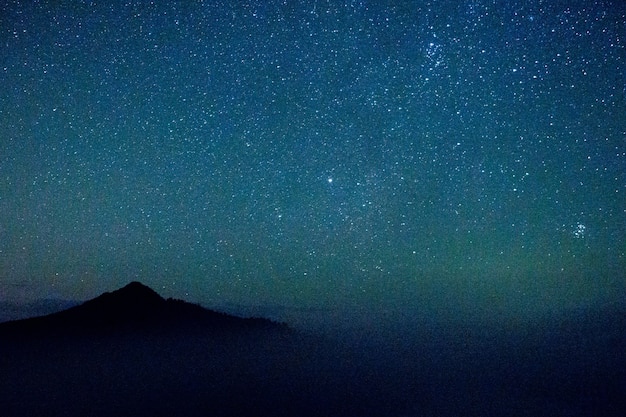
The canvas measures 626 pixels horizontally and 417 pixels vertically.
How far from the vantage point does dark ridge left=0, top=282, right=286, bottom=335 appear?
131 m

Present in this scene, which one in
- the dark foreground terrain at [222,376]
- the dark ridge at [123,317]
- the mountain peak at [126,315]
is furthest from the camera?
the mountain peak at [126,315]

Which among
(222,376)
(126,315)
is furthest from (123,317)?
(222,376)

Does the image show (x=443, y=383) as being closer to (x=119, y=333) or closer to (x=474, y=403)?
(x=474, y=403)

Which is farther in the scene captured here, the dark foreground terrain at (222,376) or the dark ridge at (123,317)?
the dark ridge at (123,317)

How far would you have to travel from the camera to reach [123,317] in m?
145

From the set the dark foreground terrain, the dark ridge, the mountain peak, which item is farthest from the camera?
the mountain peak

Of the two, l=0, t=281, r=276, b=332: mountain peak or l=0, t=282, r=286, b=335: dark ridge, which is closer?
l=0, t=282, r=286, b=335: dark ridge

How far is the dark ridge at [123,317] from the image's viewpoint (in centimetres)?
13138

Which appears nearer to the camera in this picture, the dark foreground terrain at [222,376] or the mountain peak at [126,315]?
the dark foreground terrain at [222,376]

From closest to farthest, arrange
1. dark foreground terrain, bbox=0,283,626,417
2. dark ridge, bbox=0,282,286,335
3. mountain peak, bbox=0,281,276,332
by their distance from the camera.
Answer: dark foreground terrain, bbox=0,283,626,417
dark ridge, bbox=0,282,286,335
mountain peak, bbox=0,281,276,332

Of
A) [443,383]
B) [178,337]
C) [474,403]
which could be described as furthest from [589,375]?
[178,337]

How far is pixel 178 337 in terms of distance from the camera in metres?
158

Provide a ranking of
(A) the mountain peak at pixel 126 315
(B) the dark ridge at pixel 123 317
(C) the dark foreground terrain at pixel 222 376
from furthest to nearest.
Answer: (A) the mountain peak at pixel 126 315
(B) the dark ridge at pixel 123 317
(C) the dark foreground terrain at pixel 222 376

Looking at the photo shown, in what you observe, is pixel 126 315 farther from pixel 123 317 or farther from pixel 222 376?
pixel 222 376
